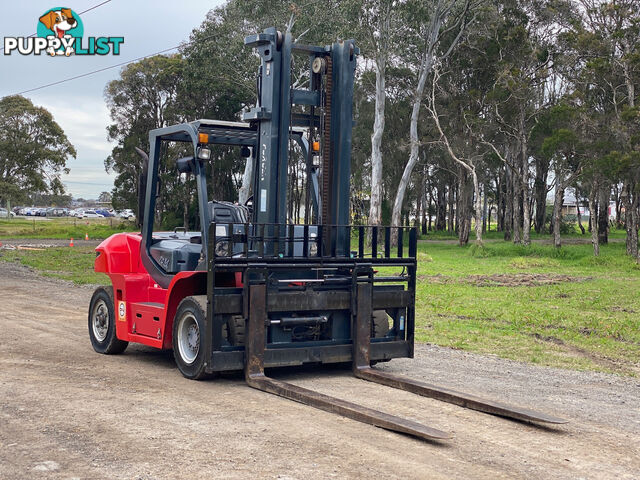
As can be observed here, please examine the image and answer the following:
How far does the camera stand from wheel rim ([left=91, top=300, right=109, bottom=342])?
11.6 m

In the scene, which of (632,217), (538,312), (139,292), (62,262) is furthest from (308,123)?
(632,217)

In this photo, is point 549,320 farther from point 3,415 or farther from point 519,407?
point 3,415

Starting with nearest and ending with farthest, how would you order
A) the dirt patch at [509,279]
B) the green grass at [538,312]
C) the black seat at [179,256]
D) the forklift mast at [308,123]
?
1. the forklift mast at [308,123]
2. the black seat at [179,256]
3. the green grass at [538,312]
4. the dirt patch at [509,279]

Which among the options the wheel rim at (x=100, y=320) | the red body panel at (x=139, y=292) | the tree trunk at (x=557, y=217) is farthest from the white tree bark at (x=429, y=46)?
the red body panel at (x=139, y=292)

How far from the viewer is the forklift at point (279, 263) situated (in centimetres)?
901

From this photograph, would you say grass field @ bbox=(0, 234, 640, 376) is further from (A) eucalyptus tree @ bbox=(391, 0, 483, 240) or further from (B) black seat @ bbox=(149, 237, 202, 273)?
(A) eucalyptus tree @ bbox=(391, 0, 483, 240)

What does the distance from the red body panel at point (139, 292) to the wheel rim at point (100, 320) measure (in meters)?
0.49

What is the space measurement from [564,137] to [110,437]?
131 feet

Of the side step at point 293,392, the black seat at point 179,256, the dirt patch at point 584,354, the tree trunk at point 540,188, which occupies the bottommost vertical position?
the dirt patch at point 584,354

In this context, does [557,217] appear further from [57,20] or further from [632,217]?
[57,20]

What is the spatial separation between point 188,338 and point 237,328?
840 mm

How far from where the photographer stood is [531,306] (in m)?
19.9

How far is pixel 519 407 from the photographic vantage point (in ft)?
27.3

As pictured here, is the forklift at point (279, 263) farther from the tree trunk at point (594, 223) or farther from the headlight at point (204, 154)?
the tree trunk at point (594, 223)
